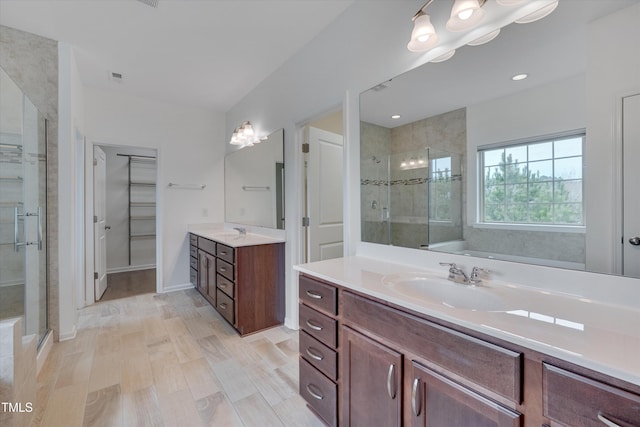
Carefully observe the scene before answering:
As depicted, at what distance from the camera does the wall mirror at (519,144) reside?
98cm

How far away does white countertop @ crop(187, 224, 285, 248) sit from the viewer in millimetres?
2646

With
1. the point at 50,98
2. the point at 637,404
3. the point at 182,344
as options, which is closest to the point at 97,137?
the point at 50,98

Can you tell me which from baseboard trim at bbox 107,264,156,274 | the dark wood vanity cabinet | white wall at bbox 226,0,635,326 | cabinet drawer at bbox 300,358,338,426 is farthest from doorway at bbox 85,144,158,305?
cabinet drawer at bbox 300,358,338,426

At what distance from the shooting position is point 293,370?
197 cm

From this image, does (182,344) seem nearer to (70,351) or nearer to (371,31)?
(70,351)

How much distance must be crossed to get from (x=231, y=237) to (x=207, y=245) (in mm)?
284

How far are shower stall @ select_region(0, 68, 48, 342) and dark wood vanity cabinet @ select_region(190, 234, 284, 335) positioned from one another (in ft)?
4.41

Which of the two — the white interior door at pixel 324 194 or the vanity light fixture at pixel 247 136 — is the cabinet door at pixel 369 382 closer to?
the white interior door at pixel 324 194

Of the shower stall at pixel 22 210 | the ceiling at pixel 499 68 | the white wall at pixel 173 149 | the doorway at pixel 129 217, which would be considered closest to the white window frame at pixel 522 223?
the ceiling at pixel 499 68

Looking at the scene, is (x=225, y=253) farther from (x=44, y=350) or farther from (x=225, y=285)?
(x=44, y=350)

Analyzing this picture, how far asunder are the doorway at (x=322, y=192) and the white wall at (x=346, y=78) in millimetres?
102

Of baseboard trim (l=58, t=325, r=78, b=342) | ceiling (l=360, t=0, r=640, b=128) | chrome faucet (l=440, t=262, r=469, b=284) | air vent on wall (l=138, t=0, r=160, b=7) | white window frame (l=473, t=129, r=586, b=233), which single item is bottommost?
baseboard trim (l=58, t=325, r=78, b=342)

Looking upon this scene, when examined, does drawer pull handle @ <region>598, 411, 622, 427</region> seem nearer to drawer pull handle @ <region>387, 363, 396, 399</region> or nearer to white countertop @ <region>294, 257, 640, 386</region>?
white countertop @ <region>294, 257, 640, 386</region>

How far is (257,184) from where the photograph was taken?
3236 mm
